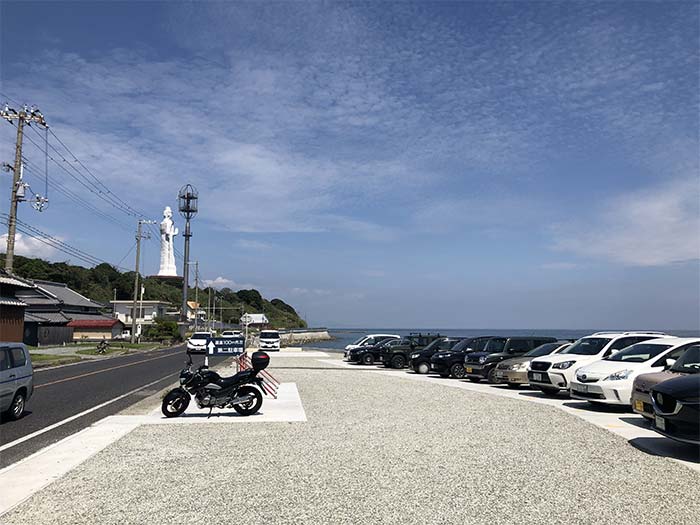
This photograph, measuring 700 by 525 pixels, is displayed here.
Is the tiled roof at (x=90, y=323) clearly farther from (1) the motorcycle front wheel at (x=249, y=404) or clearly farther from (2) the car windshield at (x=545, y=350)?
(1) the motorcycle front wheel at (x=249, y=404)

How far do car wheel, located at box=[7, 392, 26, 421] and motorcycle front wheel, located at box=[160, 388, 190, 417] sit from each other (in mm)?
2833

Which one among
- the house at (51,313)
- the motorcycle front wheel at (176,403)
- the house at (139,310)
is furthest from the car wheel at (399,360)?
the house at (139,310)

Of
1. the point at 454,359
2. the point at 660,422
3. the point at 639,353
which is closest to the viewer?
the point at 660,422

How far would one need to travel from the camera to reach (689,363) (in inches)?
428

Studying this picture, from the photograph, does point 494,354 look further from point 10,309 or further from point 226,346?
point 10,309

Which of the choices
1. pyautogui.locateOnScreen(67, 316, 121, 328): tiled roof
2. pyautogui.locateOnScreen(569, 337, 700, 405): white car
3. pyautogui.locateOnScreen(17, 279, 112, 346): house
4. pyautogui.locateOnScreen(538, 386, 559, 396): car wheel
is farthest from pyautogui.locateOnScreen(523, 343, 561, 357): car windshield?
pyautogui.locateOnScreen(67, 316, 121, 328): tiled roof

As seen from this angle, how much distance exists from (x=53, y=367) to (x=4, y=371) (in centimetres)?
1846

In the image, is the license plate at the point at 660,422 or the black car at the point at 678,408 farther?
the license plate at the point at 660,422

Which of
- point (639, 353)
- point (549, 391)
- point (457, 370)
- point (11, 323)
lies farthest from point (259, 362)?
point (11, 323)

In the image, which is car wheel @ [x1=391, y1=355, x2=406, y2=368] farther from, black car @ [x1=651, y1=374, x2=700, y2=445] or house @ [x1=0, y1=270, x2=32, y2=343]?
black car @ [x1=651, y1=374, x2=700, y2=445]

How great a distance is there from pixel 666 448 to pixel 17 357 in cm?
1209

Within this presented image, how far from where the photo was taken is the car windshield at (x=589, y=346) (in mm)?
16766

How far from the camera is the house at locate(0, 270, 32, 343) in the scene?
34594 millimetres

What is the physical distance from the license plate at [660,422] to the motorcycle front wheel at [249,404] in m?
7.49
